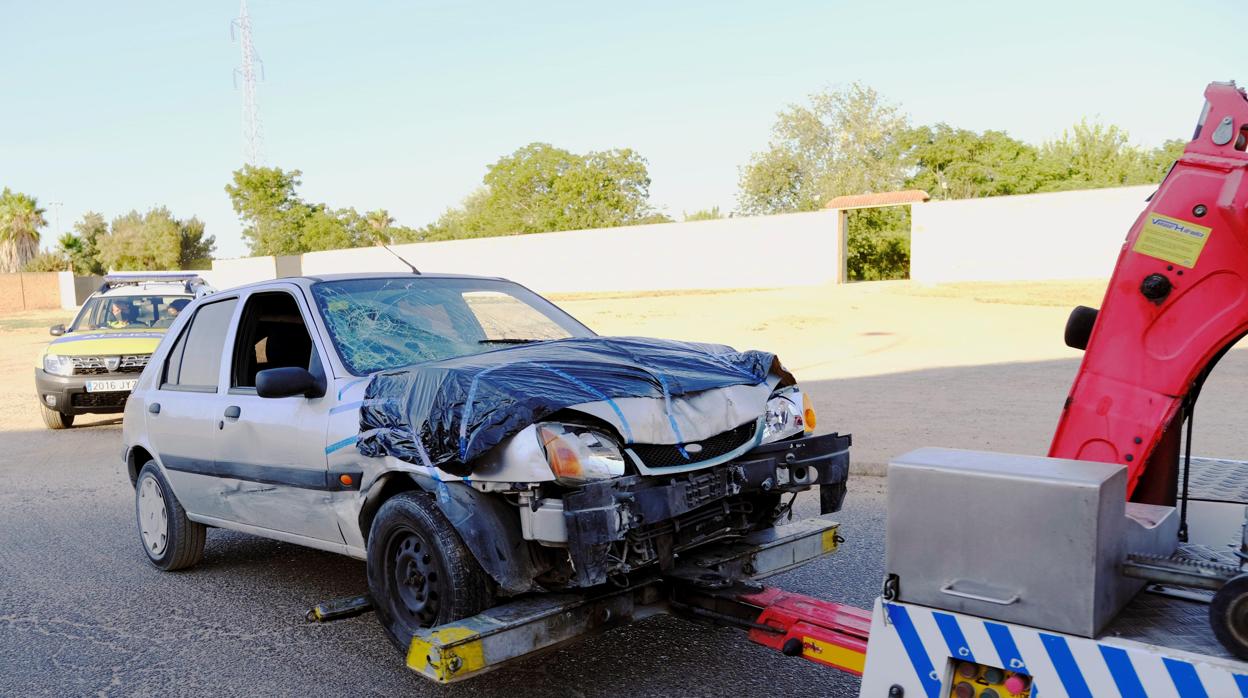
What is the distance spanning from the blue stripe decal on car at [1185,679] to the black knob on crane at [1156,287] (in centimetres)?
135

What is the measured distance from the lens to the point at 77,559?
6.63m

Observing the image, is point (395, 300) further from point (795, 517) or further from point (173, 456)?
point (795, 517)

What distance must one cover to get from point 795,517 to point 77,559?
4.87m

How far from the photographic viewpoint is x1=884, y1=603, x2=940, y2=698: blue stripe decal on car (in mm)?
2854

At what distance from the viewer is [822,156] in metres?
57.3

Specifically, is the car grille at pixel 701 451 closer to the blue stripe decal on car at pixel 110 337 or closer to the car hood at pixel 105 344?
the car hood at pixel 105 344

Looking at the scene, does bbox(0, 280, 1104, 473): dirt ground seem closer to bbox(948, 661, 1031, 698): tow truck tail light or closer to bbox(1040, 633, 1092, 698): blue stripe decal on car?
bbox(948, 661, 1031, 698): tow truck tail light

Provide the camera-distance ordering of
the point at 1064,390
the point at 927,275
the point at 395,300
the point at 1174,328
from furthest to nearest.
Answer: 1. the point at 927,275
2. the point at 1064,390
3. the point at 395,300
4. the point at 1174,328

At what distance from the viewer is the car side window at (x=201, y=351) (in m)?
5.88

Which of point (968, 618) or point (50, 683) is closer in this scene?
point (968, 618)

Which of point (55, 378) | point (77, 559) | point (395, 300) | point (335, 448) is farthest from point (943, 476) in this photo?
point (55, 378)

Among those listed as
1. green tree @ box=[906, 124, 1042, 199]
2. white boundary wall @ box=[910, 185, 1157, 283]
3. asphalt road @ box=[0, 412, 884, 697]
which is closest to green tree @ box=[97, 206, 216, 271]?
green tree @ box=[906, 124, 1042, 199]

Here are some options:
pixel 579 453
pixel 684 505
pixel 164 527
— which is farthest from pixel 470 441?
pixel 164 527

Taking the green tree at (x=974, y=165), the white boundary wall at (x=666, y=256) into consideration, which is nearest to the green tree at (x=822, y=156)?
the green tree at (x=974, y=165)
